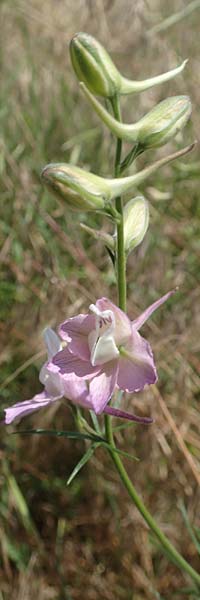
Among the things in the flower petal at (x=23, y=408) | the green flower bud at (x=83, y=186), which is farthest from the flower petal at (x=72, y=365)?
the green flower bud at (x=83, y=186)

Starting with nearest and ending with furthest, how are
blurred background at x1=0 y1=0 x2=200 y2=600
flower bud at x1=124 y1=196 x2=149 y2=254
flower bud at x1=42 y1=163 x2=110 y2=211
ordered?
1. flower bud at x1=42 y1=163 x2=110 y2=211
2. flower bud at x1=124 y1=196 x2=149 y2=254
3. blurred background at x1=0 y1=0 x2=200 y2=600

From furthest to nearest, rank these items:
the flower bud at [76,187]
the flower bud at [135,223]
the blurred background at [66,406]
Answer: the blurred background at [66,406]
the flower bud at [135,223]
the flower bud at [76,187]

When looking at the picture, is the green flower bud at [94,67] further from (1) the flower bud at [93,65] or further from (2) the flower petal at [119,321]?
(2) the flower petal at [119,321]

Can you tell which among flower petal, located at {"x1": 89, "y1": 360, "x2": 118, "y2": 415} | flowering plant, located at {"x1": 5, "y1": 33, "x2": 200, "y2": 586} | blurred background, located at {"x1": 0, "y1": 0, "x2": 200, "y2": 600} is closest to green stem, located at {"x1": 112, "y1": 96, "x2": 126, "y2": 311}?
flowering plant, located at {"x1": 5, "y1": 33, "x2": 200, "y2": 586}

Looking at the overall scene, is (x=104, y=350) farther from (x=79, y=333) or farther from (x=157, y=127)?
(x=157, y=127)

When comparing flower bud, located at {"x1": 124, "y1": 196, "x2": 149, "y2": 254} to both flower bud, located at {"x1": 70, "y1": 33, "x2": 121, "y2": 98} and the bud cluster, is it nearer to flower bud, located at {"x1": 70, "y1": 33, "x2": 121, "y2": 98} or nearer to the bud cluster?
the bud cluster

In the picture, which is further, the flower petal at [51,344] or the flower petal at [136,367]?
the flower petal at [51,344]

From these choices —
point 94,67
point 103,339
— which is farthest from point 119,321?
point 94,67

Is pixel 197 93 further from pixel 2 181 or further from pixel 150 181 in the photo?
pixel 2 181
